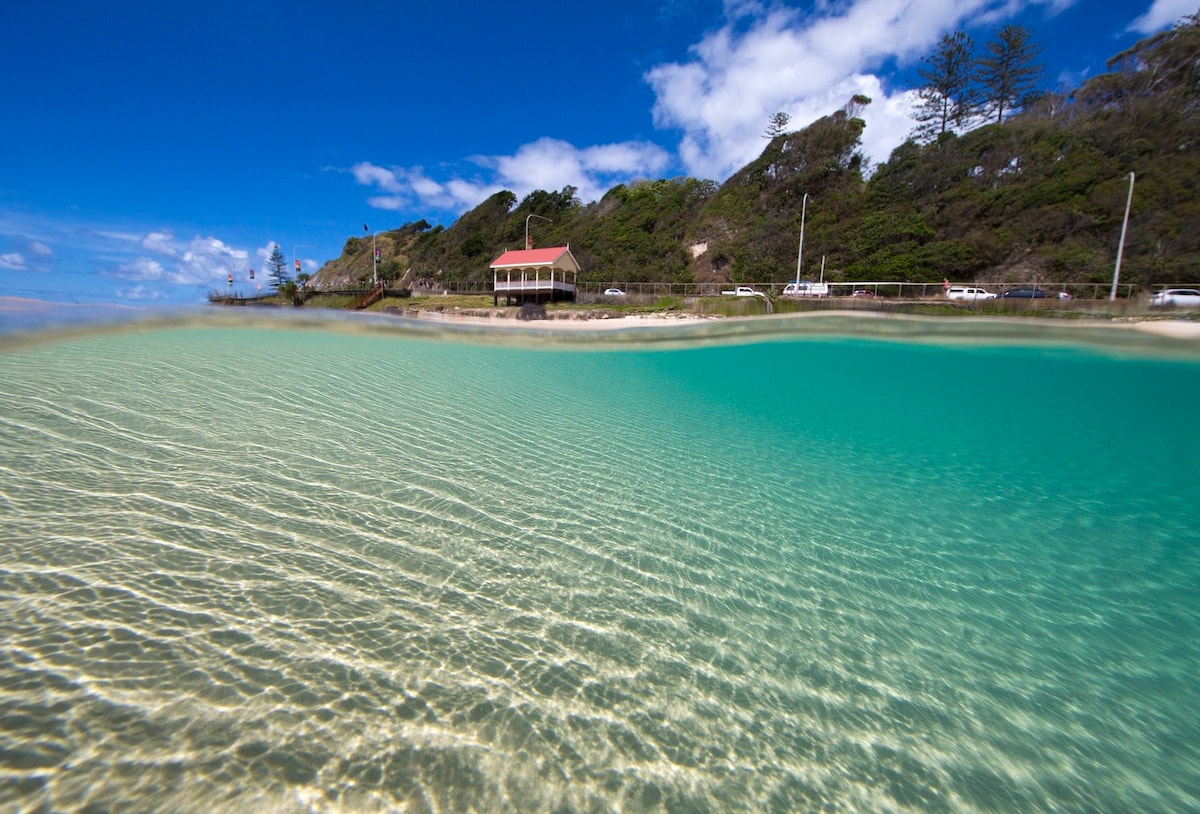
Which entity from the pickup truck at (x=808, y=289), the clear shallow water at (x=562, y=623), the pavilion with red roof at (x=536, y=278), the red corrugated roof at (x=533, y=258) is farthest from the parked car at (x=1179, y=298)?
the red corrugated roof at (x=533, y=258)

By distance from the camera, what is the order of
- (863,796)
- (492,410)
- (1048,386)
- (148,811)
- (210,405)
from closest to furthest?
(148,811)
(863,796)
(210,405)
(492,410)
(1048,386)

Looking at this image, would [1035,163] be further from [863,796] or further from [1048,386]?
[863,796]

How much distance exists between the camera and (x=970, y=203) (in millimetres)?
31266

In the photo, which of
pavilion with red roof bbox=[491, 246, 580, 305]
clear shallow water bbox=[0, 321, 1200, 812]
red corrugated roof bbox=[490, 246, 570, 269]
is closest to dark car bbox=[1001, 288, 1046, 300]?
clear shallow water bbox=[0, 321, 1200, 812]

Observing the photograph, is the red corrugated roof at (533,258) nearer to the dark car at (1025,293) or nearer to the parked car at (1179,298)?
the dark car at (1025,293)

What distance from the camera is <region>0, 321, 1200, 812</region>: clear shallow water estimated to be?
73.7 inches

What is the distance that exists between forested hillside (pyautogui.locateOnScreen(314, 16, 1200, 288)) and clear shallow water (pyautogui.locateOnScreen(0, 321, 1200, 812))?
28.6m

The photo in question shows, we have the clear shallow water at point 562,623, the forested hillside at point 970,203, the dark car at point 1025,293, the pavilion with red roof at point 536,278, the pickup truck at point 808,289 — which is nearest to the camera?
the clear shallow water at point 562,623

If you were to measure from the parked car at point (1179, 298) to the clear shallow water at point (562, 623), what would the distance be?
1804 centimetres

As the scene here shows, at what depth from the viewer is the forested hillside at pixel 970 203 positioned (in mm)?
25656

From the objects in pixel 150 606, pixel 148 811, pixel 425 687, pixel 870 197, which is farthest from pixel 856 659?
pixel 870 197

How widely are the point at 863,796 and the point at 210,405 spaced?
940cm

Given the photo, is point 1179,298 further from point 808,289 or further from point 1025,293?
point 808,289

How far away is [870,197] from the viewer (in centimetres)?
3669
